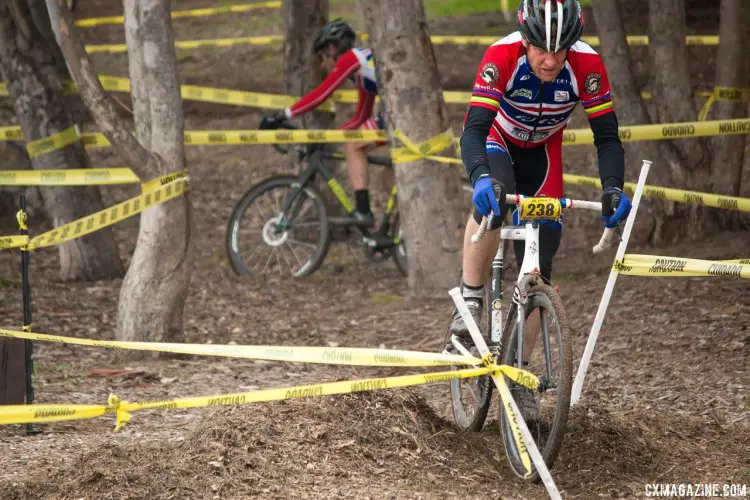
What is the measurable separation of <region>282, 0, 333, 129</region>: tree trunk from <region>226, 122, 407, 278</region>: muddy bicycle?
3.95ft

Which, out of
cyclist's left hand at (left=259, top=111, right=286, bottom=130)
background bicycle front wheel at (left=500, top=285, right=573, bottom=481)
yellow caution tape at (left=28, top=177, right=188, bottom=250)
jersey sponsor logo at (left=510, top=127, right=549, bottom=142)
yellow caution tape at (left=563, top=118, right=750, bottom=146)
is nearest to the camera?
background bicycle front wheel at (left=500, top=285, right=573, bottom=481)

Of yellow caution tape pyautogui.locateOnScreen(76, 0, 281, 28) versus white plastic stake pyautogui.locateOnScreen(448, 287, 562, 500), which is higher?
yellow caution tape pyautogui.locateOnScreen(76, 0, 281, 28)

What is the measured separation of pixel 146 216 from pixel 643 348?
3.61 m

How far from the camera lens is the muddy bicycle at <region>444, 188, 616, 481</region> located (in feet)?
14.6

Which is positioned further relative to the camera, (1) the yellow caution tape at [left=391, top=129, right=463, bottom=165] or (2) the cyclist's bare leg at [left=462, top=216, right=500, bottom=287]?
(1) the yellow caution tape at [left=391, top=129, right=463, bottom=165]

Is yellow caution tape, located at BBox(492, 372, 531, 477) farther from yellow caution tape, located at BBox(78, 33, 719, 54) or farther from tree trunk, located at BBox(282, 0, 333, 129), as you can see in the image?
yellow caution tape, located at BBox(78, 33, 719, 54)

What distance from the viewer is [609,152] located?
5.00 meters

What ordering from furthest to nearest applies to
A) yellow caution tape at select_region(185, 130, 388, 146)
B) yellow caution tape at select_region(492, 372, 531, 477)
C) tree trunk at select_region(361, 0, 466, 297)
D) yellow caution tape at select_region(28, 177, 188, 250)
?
yellow caution tape at select_region(185, 130, 388, 146), tree trunk at select_region(361, 0, 466, 297), yellow caution tape at select_region(28, 177, 188, 250), yellow caution tape at select_region(492, 372, 531, 477)

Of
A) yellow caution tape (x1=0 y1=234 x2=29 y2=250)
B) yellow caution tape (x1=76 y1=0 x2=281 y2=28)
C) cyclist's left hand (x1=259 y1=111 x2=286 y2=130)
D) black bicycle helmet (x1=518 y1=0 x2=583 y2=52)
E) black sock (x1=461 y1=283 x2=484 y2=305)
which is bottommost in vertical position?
black sock (x1=461 y1=283 x2=484 y2=305)

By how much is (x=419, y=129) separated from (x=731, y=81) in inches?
117

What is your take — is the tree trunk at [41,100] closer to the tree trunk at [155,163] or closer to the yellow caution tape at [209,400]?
the tree trunk at [155,163]

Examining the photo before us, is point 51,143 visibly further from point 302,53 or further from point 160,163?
point 302,53

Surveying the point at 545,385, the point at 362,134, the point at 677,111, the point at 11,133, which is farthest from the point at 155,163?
the point at 677,111

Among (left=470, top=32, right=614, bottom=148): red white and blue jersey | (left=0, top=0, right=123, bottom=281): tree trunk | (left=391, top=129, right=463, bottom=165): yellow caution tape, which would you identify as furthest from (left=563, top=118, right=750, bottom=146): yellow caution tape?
(left=0, top=0, right=123, bottom=281): tree trunk
